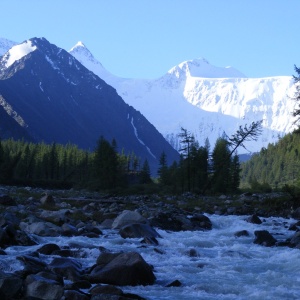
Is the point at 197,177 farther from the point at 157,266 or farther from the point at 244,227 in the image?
the point at 157,266

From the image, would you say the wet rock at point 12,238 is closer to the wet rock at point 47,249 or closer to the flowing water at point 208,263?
the flowing water at point 208,263

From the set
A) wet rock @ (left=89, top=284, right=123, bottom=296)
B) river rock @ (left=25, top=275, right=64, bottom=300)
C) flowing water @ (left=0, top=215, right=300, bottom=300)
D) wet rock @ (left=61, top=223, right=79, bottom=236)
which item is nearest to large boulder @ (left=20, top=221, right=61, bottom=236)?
wet rock @ (left=61, top=223, right=79, bottom=236)

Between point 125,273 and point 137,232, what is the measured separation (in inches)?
308

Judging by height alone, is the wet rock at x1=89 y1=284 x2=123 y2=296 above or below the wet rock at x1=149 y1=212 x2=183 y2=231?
below

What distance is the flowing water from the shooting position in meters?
12.5

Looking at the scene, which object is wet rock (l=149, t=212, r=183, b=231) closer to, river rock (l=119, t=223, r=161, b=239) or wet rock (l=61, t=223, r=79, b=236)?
river rock (l=119, t=223, r=161, b=239)

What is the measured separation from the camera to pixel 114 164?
77.1m

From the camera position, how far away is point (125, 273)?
1285cm

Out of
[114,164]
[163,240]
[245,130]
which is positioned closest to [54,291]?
[163,240]

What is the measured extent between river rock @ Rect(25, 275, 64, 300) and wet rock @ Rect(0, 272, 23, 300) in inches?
9.0

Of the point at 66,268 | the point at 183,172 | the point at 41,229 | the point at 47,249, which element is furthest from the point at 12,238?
the point at 183,172

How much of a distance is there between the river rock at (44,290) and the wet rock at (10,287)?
0.75 ft

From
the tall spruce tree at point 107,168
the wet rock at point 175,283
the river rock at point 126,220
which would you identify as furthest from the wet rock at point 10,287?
the tall spruce tree at point 107,168

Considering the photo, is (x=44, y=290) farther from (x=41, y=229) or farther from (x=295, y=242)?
(x=295, y=242)
